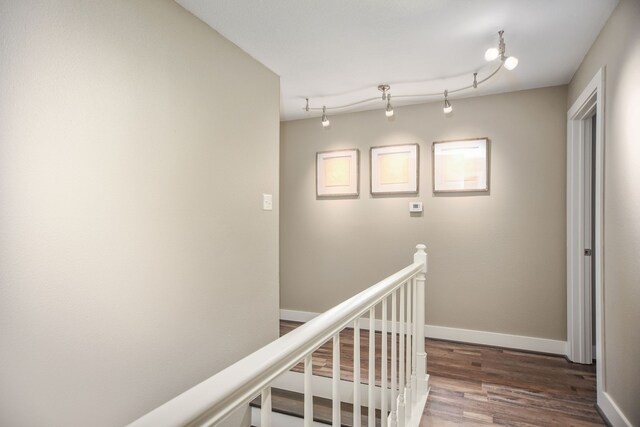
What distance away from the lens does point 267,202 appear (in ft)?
8.51

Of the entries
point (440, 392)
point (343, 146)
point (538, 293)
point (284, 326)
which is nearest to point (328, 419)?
point (440, 392)

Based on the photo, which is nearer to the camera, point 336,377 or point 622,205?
point 336,377

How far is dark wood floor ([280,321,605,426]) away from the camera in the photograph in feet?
6.80

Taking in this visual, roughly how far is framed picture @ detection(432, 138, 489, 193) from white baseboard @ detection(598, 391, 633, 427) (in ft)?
5.53

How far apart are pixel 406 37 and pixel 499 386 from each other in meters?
2.34

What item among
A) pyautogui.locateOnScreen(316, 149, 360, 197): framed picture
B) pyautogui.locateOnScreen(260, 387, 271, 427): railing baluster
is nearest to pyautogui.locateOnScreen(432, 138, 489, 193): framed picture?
pyautogui.locateOnScreen(316, 149, 360, 197): framed picture

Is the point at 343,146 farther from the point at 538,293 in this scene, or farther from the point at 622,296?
the point at 622,296

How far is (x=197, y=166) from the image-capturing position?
197 cm

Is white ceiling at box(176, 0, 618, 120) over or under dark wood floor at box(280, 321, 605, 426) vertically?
over

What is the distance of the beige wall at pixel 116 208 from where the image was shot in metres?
1.20

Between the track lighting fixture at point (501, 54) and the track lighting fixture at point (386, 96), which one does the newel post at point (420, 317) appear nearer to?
the track lighting fixture at point (501, 54)

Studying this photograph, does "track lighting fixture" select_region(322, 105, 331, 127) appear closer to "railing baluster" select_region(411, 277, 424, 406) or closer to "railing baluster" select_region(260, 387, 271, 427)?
"railing baluster" select_region(411, 277, 424, 406)

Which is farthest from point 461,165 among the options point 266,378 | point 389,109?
point 266,378

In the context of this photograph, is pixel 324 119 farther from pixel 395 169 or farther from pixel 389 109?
pixel 395 169
